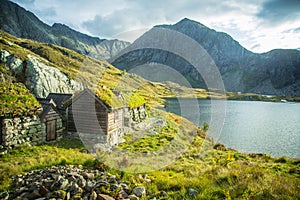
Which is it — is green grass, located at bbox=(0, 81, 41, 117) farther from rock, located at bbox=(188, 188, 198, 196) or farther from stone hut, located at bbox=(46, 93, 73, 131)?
rock, located at bbox=(188, 188, 198, 196)

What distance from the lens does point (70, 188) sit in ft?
28.5

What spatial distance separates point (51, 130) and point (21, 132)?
3.39m

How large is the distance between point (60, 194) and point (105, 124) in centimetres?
1456

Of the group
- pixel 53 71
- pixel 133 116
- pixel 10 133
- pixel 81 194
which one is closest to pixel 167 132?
pixel 133 116

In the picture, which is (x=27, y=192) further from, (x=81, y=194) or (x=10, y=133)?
(x=10, y=133)

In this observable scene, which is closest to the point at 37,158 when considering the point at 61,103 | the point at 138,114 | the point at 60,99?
the point at 61,103

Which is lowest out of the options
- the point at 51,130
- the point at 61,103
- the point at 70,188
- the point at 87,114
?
the point at 70,188

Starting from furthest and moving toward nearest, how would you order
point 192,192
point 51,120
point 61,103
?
point 61,103, point 51,120, point 192,192

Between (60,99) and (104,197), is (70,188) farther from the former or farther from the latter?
(60,99)

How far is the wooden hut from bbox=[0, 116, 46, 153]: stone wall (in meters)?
4.02

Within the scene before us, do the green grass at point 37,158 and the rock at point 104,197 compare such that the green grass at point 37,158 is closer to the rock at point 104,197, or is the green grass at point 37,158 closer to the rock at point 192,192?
the rock at point 104,197

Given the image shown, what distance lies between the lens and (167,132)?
3416 cm

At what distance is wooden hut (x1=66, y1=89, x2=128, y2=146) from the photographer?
2259cm

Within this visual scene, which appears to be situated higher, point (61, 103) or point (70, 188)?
point (61, 103)
